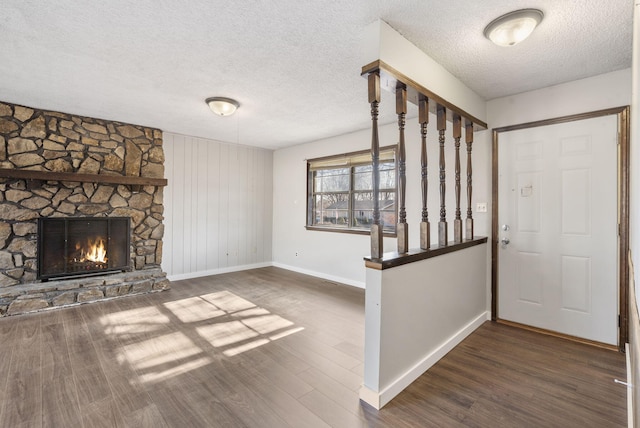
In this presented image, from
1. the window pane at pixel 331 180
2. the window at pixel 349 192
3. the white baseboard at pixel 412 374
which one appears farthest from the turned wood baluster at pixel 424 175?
the window pane at pixel 331 180

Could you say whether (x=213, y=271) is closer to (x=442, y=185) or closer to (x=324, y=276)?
(x=324, y=276)

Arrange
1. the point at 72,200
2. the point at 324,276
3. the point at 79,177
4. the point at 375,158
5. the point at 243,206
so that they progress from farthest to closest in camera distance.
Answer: the point at 243,206, the point at 324,276, the point at 72,200, the point at 79,177, the point at 375,158

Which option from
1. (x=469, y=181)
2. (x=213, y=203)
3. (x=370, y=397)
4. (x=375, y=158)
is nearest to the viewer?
(x=370, y=397)

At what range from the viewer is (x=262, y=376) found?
223 centimetres

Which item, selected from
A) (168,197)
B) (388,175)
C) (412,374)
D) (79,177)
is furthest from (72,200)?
(412,374)

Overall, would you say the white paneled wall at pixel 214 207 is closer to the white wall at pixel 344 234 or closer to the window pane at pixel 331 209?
the white wall at pixel 344 234

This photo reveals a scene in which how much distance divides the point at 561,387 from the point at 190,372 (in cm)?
270

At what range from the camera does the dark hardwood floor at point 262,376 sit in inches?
71.2

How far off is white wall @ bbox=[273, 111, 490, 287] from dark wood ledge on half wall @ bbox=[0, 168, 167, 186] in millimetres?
2323

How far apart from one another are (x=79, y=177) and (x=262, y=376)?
12.1 ft

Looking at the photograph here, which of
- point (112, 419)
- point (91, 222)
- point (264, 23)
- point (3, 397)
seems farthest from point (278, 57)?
point (91, 222)

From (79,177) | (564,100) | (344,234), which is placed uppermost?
(564,100)

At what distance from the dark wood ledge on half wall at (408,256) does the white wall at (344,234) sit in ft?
3.25

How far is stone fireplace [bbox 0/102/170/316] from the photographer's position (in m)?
3.69
